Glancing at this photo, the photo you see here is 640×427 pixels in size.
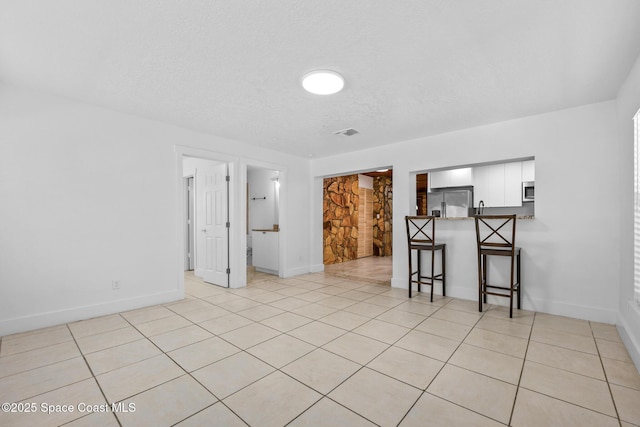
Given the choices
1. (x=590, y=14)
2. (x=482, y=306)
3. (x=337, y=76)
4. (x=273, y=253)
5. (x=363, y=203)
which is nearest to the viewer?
(x=590, y=14)

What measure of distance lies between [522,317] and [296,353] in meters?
2.56

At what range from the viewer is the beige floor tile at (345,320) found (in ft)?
9.39

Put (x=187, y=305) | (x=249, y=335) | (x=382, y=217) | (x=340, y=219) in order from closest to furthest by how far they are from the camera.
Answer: (x=249, y=335)
(x=187, y=305)
(x=340, y=219)
(x=382, y=217)

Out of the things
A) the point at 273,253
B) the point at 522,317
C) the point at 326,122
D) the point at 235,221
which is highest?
the point at 326,122

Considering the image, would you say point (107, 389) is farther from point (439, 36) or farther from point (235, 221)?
point (439, 36)

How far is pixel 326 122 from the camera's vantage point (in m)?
3.62

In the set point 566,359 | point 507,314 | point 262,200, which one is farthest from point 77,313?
point 507,314

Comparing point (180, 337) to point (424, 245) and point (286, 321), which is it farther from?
point (424, 245)

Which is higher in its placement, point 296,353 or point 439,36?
point 439,36

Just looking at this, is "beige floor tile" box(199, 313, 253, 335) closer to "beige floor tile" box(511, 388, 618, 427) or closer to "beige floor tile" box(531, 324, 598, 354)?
"beige floor tile" box(511, 388, 618, 427)

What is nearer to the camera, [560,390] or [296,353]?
[560,390]

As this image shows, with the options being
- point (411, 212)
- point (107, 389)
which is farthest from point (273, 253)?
point (107, 389)

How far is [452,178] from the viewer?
6152mm

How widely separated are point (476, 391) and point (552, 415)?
0.37 meters
